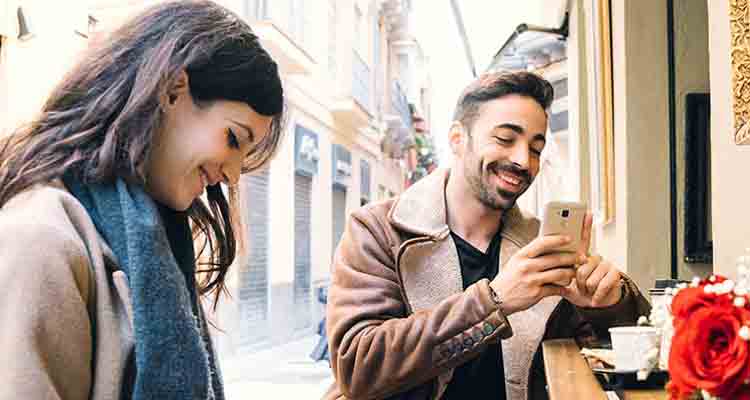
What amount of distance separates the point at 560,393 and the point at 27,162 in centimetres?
107

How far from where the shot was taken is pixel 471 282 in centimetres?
273

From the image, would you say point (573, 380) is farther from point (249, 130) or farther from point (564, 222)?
point (249, 130)

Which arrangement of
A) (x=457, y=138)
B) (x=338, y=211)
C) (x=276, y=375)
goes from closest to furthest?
1. (x=457, y=138)
2. (x=276, y=375)
3. (x=338, y=211)

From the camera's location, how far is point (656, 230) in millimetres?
4004

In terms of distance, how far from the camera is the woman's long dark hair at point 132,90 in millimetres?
1590

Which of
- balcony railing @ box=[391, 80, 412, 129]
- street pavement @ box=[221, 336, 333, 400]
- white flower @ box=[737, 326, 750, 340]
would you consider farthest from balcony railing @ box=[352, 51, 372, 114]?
white flower @ box=[737, 326, 750, 340]

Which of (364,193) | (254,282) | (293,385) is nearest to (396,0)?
(364,193)

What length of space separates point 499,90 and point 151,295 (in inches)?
61.0

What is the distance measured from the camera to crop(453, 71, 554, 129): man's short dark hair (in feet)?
9.16

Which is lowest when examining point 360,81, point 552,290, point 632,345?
point 632,345

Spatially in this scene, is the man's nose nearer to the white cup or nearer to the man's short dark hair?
the man's short dark hair

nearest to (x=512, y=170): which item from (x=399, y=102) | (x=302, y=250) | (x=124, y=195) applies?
(x=124, y=195)

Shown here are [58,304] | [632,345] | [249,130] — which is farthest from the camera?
[632,345]

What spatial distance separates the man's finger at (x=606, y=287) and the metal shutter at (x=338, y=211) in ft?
59.1
